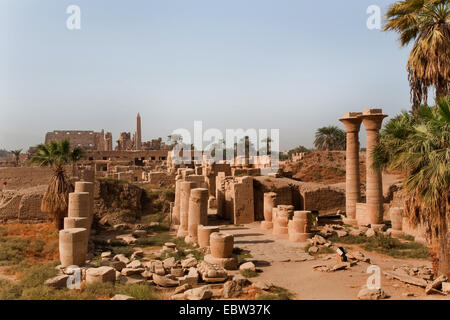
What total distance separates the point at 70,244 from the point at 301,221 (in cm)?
959

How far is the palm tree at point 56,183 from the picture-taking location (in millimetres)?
16047

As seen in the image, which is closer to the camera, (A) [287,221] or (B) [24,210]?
(A) [287,221]

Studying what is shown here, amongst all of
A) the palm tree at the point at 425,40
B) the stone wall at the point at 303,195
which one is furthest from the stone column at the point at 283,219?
the palm tree at the point at 425,40

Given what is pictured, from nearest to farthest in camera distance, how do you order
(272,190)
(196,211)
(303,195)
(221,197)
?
(196,211) < (272,190) < (303,195) < (221,197)

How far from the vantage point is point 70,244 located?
10305 millimetres

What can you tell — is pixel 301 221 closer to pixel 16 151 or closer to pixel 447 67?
pixel 447 67

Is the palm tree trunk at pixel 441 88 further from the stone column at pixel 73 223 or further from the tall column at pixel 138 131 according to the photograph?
the tall column at pixel 138 131

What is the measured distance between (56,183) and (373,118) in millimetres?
15306

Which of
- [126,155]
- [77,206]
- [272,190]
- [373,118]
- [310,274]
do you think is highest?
[373,118]

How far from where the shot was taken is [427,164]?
8.90m

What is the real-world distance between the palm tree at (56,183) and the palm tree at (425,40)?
14.7 metres

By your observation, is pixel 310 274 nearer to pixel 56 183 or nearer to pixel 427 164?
pixel 427 164

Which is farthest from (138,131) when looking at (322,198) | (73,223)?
(73,223)

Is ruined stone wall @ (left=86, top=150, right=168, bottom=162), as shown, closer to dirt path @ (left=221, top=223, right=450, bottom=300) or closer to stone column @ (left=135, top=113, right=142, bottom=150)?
stone column @ (left=135, top=113, right=142, bottom=150)
